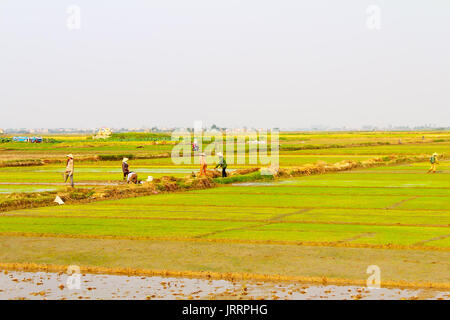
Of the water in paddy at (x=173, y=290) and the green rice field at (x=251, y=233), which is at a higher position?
the water in paddy at (x=173, y=290)

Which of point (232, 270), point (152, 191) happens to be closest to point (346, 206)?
point (152, 191)

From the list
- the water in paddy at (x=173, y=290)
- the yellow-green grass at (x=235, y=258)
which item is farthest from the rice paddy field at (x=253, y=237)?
the water in paddy at (x=173, y=290)

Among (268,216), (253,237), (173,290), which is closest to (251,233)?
(253,237)

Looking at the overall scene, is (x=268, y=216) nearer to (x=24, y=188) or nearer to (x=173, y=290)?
(x=173, y=290)

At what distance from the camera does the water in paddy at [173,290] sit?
10703mm

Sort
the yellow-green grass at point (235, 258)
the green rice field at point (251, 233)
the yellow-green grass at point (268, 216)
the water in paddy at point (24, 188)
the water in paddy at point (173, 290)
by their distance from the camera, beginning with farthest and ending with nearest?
the water in paddy at point (24, 188) < the yellow-green grass at point (268, 216) < the green rice field at point (251, 233) < the yellow-green grass at point (235, 258) < the water in paddy at point (173, 290)

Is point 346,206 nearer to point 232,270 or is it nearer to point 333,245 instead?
point 333,245

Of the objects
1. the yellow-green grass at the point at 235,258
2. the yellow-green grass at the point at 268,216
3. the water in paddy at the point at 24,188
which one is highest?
the yellow-green grass at the point at 235,258

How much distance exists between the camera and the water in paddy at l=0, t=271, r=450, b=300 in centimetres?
1070

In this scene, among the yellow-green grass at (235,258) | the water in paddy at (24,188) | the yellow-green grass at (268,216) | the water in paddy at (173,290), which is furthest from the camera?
the water in paddy at (24,188)

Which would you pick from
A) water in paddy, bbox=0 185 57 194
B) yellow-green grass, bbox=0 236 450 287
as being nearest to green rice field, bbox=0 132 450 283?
yellow-green grass, bbox=0 236 450 287

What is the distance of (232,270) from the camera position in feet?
41.4

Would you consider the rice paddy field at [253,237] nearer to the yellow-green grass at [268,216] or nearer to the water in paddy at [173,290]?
the yellow-green grass at [268,216]

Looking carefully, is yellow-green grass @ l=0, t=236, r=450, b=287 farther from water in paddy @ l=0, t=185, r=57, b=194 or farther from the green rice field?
water in paddy @ l=0, t=185, r=57, b=194
